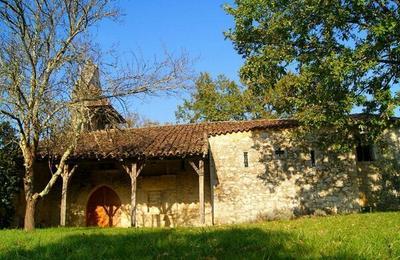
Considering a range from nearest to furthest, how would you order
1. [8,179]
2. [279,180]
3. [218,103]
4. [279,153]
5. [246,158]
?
[8,179] → [279,180] → [279,153] → [246,158] → [218,103]

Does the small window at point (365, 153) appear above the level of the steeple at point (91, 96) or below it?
below

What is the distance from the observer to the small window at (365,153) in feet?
61.2

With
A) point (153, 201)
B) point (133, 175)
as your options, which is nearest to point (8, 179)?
point (133, 175)

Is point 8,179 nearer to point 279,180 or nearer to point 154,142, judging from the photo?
point 154,142

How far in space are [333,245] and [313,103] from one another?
870 cm

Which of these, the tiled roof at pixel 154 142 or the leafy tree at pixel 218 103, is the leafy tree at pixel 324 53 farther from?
the leafy tree at pixel 218 103

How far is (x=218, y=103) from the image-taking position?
34.2 meters

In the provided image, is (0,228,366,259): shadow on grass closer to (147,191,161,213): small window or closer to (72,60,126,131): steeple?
(72,60,126,131): steeple

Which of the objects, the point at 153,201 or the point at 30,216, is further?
the point at 153,201

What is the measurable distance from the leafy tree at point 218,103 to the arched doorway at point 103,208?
14710 mm

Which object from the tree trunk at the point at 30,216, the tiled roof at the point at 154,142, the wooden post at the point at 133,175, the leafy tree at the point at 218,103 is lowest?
the tree trunk at the point at 30,216

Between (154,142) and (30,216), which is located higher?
(154,142)

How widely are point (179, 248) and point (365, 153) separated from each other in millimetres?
14647

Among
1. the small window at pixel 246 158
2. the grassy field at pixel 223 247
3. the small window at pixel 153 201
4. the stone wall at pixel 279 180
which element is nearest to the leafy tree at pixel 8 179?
the small window at pixel 153 201
